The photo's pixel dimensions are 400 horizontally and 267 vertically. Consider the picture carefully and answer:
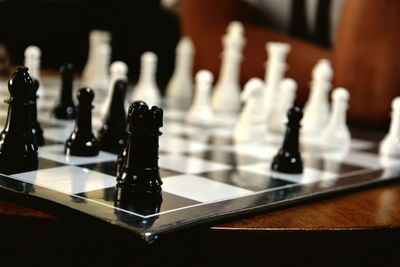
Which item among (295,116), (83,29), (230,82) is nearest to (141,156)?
(295,116)

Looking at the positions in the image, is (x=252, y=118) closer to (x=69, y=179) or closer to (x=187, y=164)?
(x=187, y=164)

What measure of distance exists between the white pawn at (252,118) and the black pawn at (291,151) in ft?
1.14

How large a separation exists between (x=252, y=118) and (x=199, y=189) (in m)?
0.63

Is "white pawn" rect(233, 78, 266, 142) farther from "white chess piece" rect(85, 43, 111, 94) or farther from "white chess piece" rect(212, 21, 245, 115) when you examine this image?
"white chess piece" rect(85, 43, 111, 94)

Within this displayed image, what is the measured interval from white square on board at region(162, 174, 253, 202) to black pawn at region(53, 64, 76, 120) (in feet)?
2.03

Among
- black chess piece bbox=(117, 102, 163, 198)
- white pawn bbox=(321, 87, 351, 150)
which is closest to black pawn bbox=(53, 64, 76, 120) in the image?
white pawn bbox=(321, 87, 351, 150)

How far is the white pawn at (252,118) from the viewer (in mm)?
1790

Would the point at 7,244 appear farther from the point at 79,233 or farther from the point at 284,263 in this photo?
the point at 284,263

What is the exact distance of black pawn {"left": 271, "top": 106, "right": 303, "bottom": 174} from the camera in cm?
142

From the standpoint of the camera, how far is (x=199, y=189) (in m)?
1.21

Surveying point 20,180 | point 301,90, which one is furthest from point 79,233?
point 301,90

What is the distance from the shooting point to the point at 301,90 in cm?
240

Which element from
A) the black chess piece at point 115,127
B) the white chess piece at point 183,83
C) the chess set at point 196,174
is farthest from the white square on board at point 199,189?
the white chess piece at point 183,83

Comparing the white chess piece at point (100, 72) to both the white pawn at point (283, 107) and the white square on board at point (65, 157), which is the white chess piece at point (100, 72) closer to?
the white pawn at point (283, 107)
